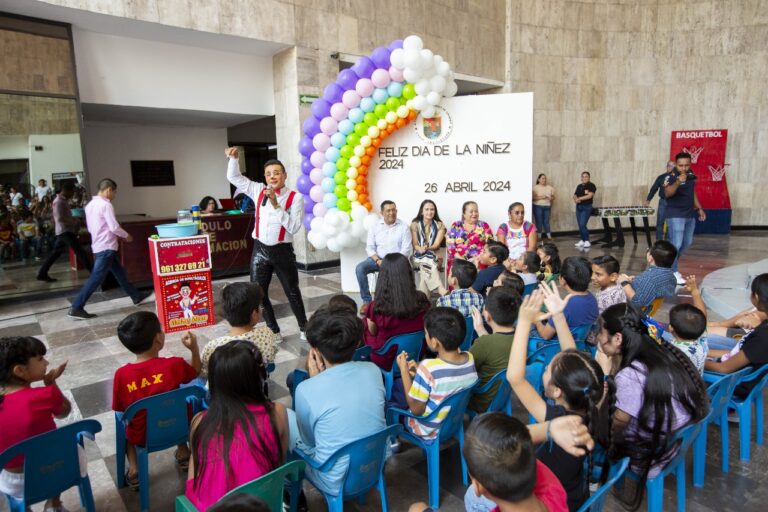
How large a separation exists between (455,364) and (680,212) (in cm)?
538

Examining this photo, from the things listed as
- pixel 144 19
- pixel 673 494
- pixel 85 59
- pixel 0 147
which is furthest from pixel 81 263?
pixel 673 494

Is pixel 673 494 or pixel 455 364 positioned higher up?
pixel 455 364

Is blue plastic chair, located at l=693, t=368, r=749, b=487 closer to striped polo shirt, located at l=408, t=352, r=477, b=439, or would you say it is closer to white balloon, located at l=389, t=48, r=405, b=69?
striped polo shirt, located at l=408, t=352, r=477, b=439

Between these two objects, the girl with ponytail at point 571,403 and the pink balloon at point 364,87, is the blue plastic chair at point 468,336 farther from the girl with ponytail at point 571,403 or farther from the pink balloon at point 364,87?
the pink balloon at point 364,87

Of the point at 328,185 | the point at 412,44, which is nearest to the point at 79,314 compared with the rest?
the point at 328,185

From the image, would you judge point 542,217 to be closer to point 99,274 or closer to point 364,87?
point 364,87

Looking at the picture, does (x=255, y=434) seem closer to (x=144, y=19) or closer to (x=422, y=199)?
(x=422, y=199)

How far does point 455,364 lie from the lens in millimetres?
2141

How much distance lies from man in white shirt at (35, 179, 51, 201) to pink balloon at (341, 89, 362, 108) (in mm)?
4241

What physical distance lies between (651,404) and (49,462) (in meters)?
2.22

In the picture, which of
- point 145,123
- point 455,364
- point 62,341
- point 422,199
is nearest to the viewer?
point 455,364

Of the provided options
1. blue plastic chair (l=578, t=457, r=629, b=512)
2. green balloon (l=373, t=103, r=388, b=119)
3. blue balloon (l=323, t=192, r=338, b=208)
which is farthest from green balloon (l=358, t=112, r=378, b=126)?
blue plastic chair (l=578, t=457, r=629, b=512)

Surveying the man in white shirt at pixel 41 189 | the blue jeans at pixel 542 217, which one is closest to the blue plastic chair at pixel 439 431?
the man in white shirt at pixel 41 189

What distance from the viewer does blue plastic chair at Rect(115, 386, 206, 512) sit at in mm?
2021
